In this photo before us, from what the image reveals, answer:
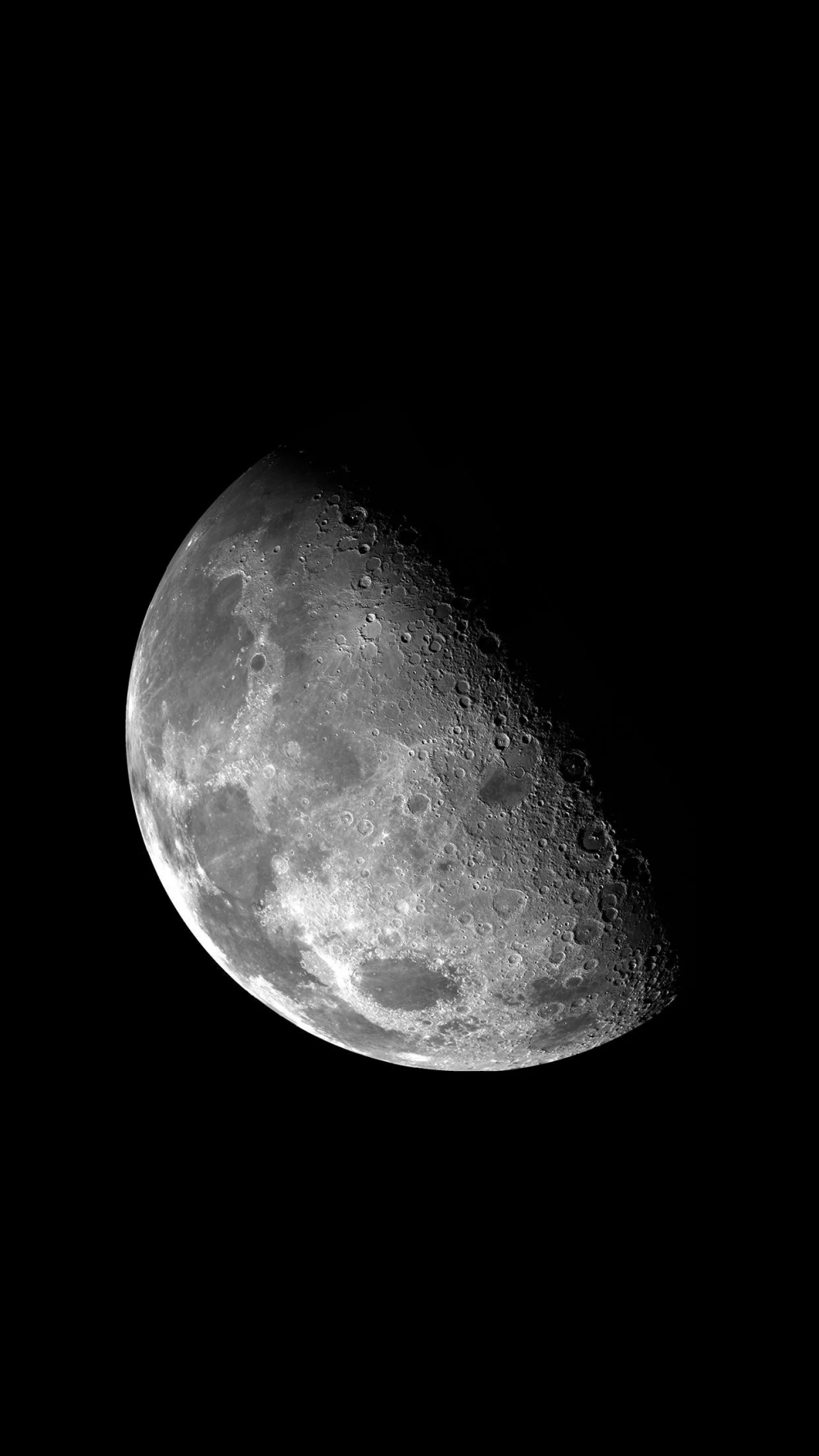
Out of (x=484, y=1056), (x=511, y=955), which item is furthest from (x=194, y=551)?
(x=484, y=1056)

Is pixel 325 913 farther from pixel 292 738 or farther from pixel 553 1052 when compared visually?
pixel 553 1052

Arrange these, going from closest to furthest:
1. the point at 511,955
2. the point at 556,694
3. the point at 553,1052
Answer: the point at 556,694
the point at 511,955
the point at 553,1052

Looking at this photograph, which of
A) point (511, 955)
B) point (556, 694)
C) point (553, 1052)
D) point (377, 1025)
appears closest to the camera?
point (556, 694)

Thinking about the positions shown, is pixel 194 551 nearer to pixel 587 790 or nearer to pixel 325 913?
pixel 325 913

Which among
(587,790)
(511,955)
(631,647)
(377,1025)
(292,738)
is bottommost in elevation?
(377,1025)

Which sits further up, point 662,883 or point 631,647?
point 631,647

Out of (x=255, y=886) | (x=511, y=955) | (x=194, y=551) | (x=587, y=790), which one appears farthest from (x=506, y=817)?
(x=194, y=551)

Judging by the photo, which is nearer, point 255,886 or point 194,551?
point 255,886
